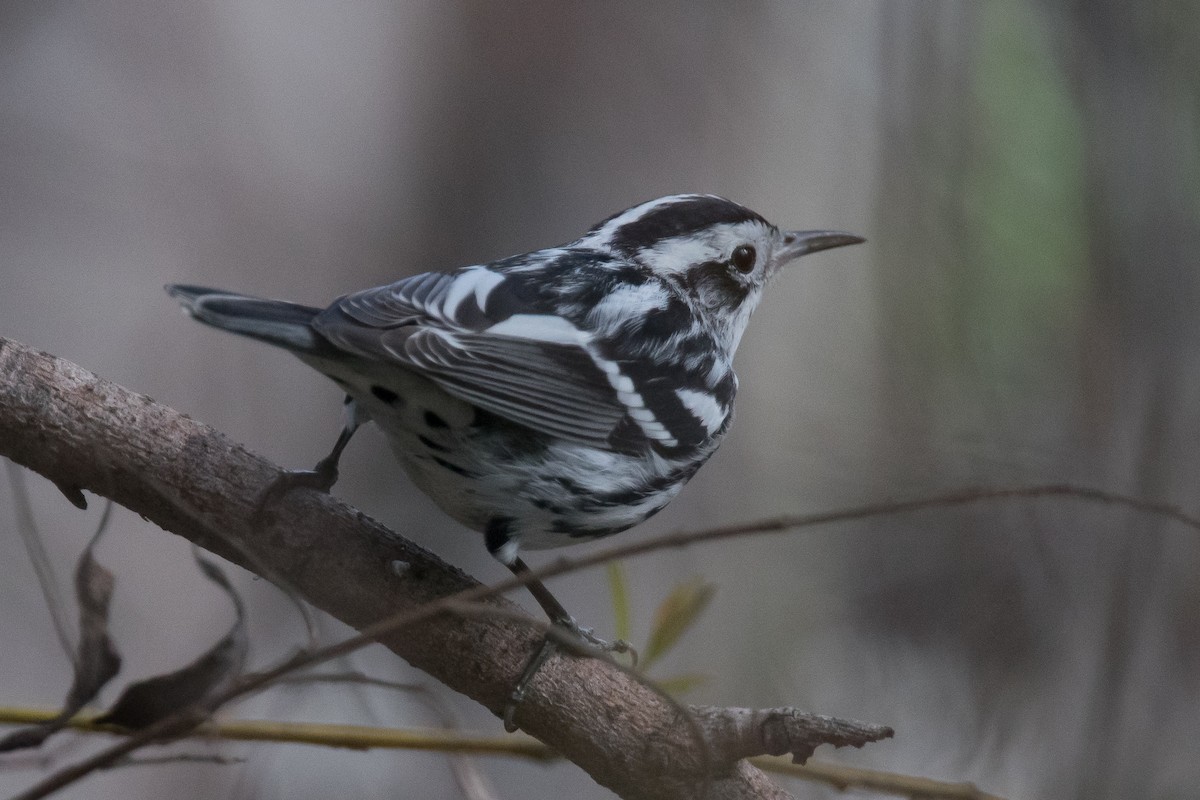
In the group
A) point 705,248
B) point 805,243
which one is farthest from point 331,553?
point 805,243

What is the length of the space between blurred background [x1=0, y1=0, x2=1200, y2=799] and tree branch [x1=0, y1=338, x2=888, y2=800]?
17 cm

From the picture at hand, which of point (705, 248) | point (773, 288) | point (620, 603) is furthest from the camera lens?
point (773, 288)

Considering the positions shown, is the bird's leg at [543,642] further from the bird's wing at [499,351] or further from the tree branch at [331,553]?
the bird's wing at [499,351]

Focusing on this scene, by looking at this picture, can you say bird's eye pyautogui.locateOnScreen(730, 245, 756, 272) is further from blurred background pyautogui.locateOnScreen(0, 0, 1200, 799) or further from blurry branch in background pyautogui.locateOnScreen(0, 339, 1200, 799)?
blurry branch in background pyautogui.locateOnScreen(0, 339, 1200, 799)

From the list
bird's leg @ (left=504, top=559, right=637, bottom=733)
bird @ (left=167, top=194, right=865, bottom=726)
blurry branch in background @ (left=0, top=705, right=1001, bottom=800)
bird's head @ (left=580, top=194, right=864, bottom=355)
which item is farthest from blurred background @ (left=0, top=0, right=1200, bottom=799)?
bird's head @ (left=580, top=194, right=864, bottom=355)

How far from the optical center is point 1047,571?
304 centimetres

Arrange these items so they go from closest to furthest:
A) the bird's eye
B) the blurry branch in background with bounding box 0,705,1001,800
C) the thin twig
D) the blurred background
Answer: the thin twig → the blurry branch in background with bounding box 0,705,1001,800 → the blurred background → the bird's eye

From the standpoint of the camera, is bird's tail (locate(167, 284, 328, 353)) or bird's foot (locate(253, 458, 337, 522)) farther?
bird's foot (locate(253, 458, 337, 522))

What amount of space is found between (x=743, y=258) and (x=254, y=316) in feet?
5.33

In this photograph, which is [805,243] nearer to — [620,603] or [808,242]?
[808,242]

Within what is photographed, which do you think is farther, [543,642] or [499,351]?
[499,351]

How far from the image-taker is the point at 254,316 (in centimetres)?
173

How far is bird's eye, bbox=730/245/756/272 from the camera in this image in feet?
9.85

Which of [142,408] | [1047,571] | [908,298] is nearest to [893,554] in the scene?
[908,298]
